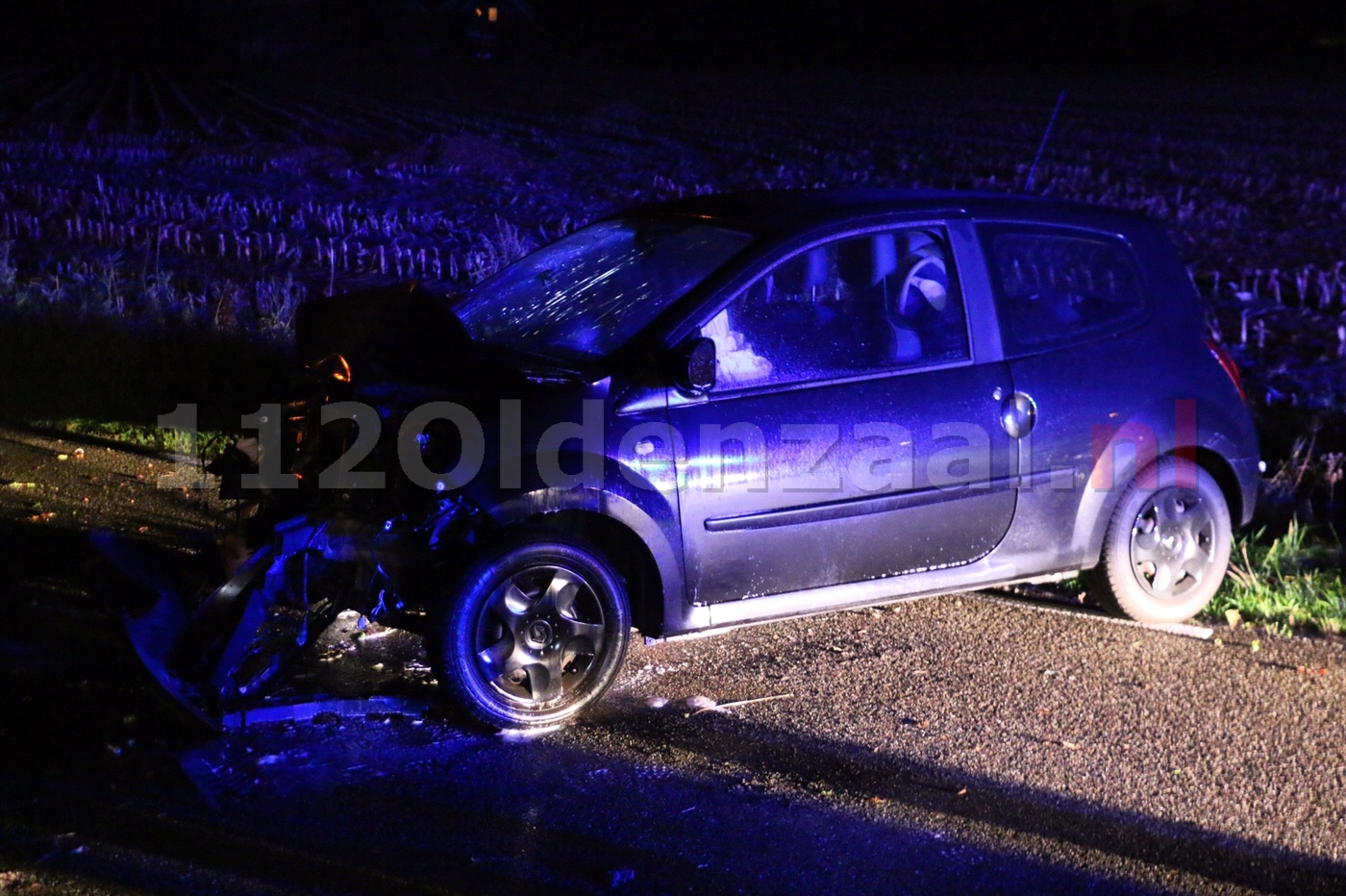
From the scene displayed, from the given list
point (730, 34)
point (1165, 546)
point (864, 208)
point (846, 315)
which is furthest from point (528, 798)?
point (730, 34)

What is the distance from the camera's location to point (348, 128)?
62.2 feet

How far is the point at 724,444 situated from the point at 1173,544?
7.08ft

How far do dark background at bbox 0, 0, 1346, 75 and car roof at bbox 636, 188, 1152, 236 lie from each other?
16.6 meters

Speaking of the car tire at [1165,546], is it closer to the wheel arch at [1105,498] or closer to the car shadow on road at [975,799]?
the wheel arch at [1105,498]

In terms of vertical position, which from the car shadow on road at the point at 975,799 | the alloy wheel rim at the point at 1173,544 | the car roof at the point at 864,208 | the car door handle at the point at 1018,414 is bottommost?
the car shadow on road at the point at 975,799

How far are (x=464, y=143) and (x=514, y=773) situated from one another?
15.1 m

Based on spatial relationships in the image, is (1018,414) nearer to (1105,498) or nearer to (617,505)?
(1105,498)

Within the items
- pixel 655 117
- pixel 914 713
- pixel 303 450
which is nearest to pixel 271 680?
pixel 303 450

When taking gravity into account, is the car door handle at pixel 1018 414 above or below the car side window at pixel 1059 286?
below

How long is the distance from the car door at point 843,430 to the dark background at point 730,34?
682 inches

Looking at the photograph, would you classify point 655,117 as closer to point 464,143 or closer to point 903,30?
point 464,143

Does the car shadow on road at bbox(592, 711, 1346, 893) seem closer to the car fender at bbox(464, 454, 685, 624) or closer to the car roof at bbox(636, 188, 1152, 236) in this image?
the car fender at bbox(464, 454, 685, 624)

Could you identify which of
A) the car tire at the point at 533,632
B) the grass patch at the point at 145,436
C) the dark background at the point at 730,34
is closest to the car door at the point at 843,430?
the car tire at the point at 533,632

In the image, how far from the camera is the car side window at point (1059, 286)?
17.6ft
